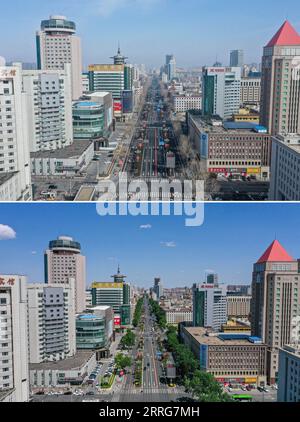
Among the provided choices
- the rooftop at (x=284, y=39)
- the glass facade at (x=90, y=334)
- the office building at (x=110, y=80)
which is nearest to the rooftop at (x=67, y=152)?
the rooftop at (x=284, y=39)

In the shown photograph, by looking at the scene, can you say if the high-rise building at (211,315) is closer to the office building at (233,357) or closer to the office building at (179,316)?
the office building at (179,316)

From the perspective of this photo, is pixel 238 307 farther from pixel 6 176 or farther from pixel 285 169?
pixel 6 176

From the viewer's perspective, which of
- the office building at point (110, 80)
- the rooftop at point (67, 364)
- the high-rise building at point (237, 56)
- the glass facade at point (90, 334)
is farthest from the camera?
the office building at point (110, 80)

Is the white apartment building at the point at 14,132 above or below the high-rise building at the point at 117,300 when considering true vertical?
above

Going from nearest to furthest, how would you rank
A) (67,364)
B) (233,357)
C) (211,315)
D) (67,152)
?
(67,364) < (233,357) < (211,315) < (67,152)

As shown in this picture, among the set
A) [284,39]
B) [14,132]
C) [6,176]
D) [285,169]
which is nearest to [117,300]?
[6,176]
